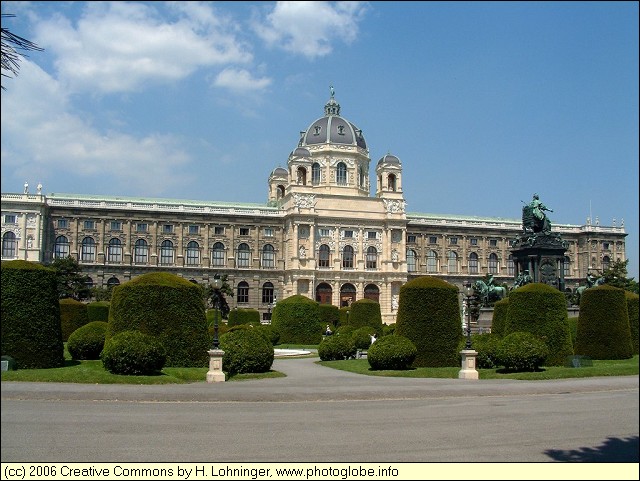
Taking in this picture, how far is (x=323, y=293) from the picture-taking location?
91062 mm

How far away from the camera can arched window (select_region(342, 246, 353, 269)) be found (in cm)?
9325

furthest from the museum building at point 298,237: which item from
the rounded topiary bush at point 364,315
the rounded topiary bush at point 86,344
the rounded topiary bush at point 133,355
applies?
the rounded topiary bush at point 133,355

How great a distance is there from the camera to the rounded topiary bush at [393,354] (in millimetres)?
27828

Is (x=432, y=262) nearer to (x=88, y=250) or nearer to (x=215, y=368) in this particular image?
(x=88, y=250)

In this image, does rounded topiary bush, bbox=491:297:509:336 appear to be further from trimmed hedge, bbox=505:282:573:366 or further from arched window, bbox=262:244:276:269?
arched window, bbox=262:244:276:269

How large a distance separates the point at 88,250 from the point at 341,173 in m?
35.8

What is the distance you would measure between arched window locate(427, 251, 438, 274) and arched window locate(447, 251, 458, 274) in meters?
1.97

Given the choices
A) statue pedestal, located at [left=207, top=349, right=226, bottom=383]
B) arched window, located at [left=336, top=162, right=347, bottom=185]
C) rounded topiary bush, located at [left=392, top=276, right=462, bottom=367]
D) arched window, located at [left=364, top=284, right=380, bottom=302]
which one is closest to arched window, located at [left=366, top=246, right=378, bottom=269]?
arched window, located at [left=364, top=284, right=380, bottom=302]

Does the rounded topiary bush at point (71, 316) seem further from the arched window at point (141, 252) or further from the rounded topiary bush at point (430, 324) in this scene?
the arched window at point (141, 252)

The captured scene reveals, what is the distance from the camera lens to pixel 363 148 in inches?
4072

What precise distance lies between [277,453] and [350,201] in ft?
275

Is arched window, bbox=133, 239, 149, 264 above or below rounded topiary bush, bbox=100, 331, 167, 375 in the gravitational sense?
above

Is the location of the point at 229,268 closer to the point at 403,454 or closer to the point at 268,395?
the point at 268,395

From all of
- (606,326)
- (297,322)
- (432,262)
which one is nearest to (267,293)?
(432,262)
